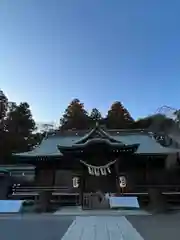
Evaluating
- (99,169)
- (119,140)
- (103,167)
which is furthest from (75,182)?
(119,140)

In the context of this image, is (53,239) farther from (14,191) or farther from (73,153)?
(14,191)

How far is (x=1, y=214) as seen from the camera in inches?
408

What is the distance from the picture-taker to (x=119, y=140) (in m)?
19.8

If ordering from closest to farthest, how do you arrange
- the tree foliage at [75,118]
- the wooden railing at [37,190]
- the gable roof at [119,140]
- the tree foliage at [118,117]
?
the wooden railing at [37,190] → the gable roof at [119,140] → the tree foliage at [118,117] → the tree foliage at [75,118]

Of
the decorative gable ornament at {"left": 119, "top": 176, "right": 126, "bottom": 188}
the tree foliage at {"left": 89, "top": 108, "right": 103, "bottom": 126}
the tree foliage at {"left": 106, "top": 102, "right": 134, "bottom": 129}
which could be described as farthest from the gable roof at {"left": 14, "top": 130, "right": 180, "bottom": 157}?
the tree foliage at {"left": 89, "top": 108, "right": 103, "bottom": 126}

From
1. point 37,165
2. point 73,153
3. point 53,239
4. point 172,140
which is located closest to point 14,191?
point 37,165

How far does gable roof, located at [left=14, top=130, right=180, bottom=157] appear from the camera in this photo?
1769 cm

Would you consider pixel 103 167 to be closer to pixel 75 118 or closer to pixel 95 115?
pixel 75 118

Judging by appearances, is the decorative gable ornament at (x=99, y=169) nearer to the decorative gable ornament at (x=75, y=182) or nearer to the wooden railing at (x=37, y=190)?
the decorative gable ornament at (x=75, y=182)

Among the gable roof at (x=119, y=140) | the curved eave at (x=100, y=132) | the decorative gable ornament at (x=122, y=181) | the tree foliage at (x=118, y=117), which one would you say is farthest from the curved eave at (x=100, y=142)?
the tree foliage at (x=118, y=117)

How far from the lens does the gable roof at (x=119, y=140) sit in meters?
17.7

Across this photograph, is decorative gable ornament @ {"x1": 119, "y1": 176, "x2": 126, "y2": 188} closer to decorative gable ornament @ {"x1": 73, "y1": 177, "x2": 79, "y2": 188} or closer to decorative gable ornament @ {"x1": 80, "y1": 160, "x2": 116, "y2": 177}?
decorative gable ornament @ {"x1": 80, "y1": 160, "x2": 116, "y2": 177}

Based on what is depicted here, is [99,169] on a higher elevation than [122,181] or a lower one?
higher

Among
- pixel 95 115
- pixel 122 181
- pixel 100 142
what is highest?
pixel 95 115
